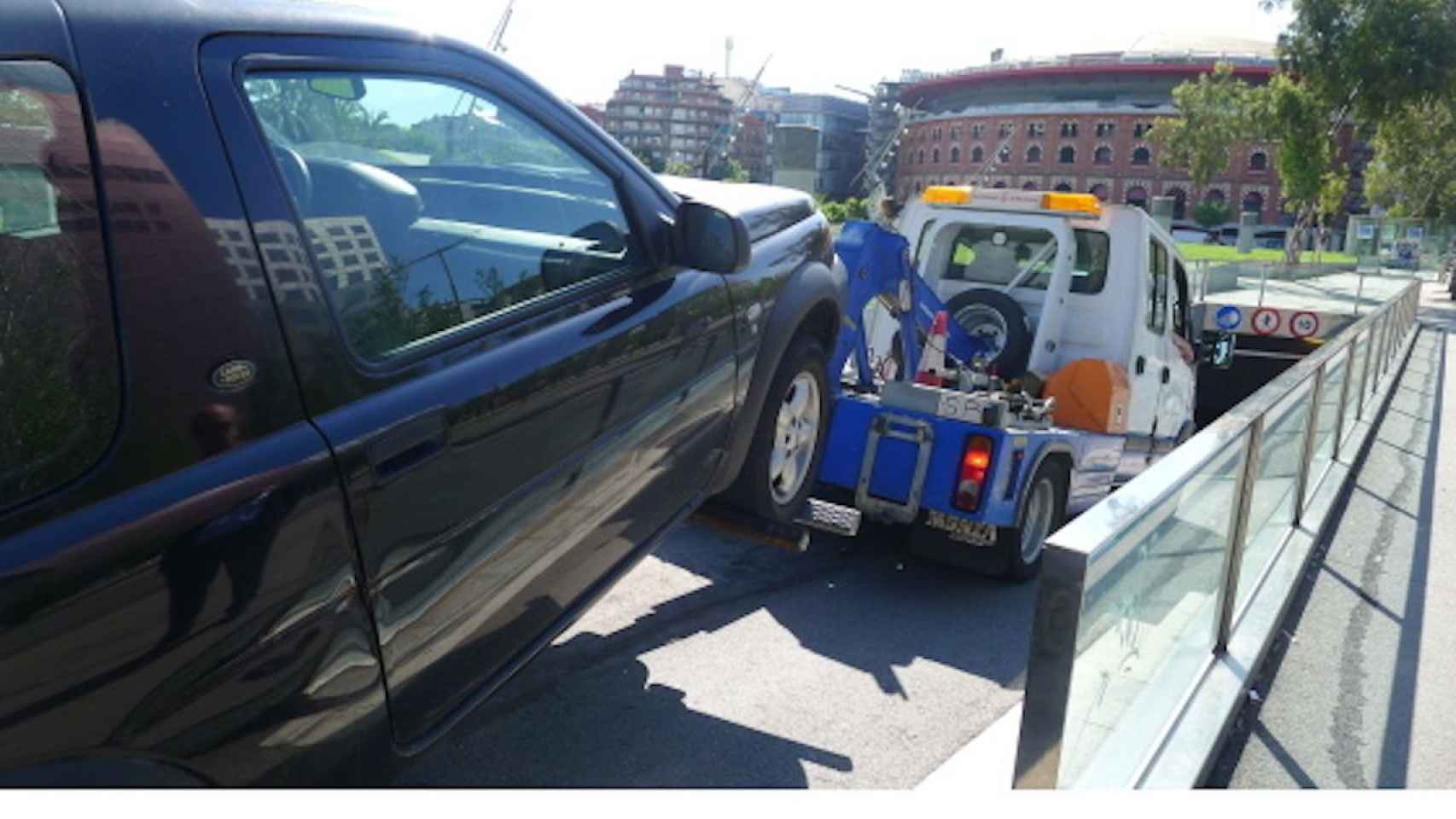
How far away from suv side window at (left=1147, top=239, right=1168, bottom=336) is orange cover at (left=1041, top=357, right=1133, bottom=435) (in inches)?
24.9

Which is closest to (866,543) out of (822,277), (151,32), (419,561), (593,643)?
(593,643)

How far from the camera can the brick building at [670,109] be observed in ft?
447

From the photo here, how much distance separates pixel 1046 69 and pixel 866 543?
10944 cm

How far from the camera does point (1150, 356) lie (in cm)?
809

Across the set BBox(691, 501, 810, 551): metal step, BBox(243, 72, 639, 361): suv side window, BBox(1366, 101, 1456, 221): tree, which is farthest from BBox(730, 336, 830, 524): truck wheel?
BBox(1366, 101, 1456, 221): tree

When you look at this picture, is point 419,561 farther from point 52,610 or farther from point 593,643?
point 593,643

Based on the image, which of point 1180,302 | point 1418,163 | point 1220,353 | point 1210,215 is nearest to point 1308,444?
point 1180,302

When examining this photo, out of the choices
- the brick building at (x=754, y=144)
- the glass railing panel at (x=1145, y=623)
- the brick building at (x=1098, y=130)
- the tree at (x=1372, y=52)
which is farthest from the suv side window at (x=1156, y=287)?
the brick building at (x=754, y=144)

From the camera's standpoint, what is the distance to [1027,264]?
8031 mm

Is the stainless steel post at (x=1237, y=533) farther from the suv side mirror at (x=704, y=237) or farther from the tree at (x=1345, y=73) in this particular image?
the tree at (x=1345, y=73)

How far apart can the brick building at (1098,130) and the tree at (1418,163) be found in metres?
33.9

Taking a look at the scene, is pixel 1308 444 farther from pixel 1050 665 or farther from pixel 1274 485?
pixel 1050 665

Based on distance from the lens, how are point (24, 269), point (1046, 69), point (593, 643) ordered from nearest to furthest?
point (24, 269), point (593, 643), point (1046, 69)

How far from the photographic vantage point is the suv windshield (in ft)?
25.6
